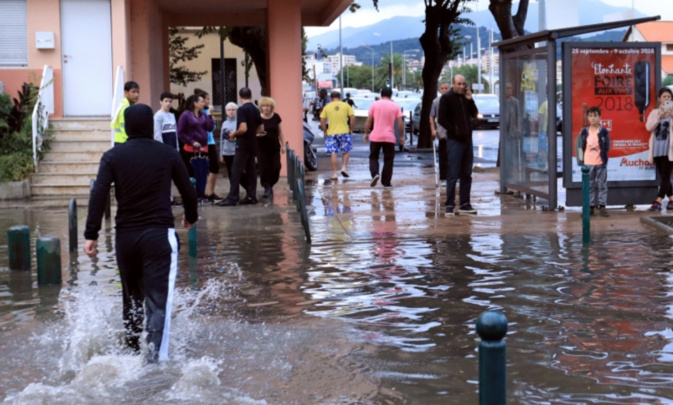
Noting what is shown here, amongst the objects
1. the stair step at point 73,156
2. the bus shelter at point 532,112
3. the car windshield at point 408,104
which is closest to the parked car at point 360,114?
the car windshield at point 408,104

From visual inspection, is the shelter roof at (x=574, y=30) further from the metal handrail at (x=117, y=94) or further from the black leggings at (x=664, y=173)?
the metal handrail at (x=117, y=94)

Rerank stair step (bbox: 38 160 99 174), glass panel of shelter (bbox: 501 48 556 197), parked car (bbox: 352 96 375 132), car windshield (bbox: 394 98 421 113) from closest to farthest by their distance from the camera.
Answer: glass panel of shelter (bbox: 501 48 556 197) < stair step (bbox: 38 160 99 174) < parked car (bbox: 352 96 375 132) < car windshield (bbox: 394 98 421 113)

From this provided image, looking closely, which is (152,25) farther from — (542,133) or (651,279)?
(651,279)

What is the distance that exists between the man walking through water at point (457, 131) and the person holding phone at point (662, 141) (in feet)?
8.54

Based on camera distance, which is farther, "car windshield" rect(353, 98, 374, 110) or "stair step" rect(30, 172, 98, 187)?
"car windshield" rect(353, 98, 374, 110)

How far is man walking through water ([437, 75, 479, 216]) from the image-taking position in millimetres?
14219

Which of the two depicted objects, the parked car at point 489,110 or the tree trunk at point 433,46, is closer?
the tree trunk at point 433,46

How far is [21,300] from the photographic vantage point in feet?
29.9

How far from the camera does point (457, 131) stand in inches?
559

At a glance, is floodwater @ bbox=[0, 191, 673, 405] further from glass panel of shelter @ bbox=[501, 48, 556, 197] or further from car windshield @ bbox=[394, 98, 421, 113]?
car windshield @ bbox=[394, 98, 421, 113]

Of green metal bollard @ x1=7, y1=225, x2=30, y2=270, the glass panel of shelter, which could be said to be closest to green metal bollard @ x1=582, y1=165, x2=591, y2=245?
the glass panel of shelter

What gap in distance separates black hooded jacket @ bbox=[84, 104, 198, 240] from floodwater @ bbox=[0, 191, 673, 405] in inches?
34.9

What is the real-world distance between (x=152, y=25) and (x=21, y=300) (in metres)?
14.4

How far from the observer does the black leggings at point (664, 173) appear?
14.6 m
